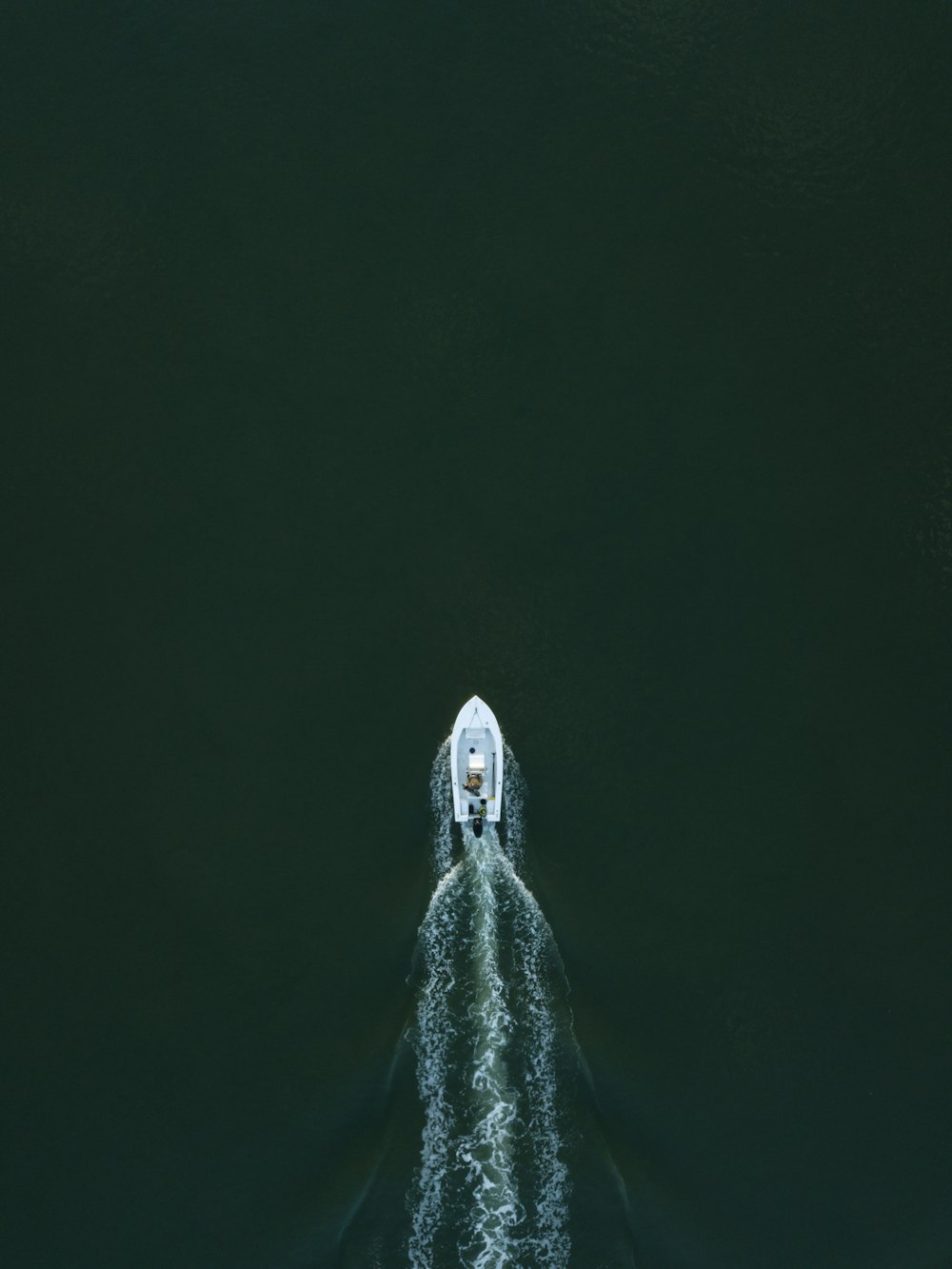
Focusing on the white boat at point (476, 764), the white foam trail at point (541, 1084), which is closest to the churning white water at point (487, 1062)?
the white foam trail at point (541, 1084)

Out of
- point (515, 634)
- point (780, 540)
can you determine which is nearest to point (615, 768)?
point (515, 634)

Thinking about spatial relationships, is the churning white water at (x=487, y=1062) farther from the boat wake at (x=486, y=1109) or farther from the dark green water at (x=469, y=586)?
the dark green water at (x=469, y=586)

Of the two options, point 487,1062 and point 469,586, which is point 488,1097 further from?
point 469,586

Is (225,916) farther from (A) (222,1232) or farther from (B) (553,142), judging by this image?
(B) (553,142)

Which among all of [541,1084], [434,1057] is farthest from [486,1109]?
[434,1057]

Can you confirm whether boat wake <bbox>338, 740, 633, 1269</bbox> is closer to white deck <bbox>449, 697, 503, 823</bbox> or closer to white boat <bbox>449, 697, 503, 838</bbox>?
white boat <bbox>449, 697, 503, 838</bbox>

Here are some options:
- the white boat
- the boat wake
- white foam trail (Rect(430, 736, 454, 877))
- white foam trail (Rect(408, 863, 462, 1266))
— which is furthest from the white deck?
white foam trail (Rect(408, 863, 462, 1266))
